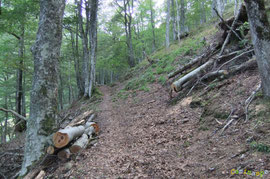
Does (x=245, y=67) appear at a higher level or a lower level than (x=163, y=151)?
higher

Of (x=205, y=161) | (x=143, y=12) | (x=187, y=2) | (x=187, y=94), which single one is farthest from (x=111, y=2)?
(x=205, y=161)

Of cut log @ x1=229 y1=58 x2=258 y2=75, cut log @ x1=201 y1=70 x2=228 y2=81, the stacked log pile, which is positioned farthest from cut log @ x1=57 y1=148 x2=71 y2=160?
cut log @ x1=229 y1=58 x2=258 y2=75

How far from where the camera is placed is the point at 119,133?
600cm

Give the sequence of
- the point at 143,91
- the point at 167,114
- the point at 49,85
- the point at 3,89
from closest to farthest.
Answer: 1. the point at 49,85
2. the point at 167,114
3. the point at 143,91
4. the point at 3,89

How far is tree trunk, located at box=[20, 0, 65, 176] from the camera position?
4668mm

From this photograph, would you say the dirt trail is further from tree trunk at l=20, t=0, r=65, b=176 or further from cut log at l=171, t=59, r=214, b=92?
tree trunk at l=20, t=0, r=65, b=176

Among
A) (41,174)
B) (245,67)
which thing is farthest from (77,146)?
(245,67)

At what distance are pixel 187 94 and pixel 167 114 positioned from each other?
4.02 feet

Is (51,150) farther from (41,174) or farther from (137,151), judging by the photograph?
(137,151)

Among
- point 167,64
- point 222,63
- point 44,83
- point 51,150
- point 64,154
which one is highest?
point 167,64

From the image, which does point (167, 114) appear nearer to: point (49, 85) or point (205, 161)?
point (205, 161)

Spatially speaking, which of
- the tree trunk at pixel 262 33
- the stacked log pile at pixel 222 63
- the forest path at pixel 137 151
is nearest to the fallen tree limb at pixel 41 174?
the forest path at pixel 137 151

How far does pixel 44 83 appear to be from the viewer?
15.7 ft

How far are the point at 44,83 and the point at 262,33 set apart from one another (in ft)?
17.5
